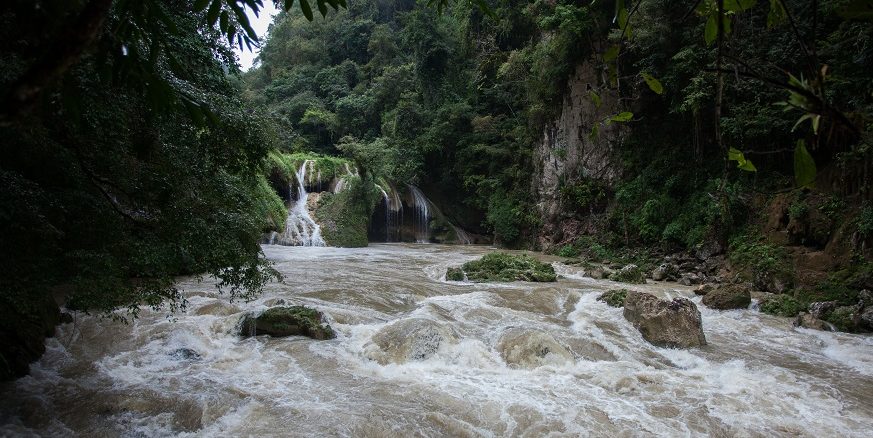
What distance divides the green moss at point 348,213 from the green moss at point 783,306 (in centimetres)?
1373

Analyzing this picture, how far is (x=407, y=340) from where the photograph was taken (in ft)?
19.1

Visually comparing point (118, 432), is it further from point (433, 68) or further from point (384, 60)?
point (384, 60)

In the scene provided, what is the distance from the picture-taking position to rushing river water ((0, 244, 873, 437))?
4027 mm

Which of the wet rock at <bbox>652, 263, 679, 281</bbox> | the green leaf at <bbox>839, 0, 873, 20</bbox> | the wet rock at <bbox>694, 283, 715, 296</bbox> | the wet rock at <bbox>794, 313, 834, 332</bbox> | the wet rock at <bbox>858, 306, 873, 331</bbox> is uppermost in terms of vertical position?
the green leaf at <bbox>839, 0, 873, 20</bbox>

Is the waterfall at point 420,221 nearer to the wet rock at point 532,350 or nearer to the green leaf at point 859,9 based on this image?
the wet rock at point 532,350

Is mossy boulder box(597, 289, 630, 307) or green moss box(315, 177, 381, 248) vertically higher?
green moss box(315, 177, 381, 248)

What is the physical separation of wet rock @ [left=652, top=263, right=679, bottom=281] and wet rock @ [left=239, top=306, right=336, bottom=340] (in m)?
8.01

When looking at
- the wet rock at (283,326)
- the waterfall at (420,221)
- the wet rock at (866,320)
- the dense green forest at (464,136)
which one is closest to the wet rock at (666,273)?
the dense green forest at (464,136)

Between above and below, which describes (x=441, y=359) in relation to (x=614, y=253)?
below

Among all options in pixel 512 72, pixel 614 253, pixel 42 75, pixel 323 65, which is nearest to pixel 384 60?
pixel 323 65

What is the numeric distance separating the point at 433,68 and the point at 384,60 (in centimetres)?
720

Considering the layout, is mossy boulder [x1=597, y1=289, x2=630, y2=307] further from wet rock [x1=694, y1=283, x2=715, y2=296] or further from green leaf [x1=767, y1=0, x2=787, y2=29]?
green leaf [x1=767, y1=0, x2=787, y2=29]

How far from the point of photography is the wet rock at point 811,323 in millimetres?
6788

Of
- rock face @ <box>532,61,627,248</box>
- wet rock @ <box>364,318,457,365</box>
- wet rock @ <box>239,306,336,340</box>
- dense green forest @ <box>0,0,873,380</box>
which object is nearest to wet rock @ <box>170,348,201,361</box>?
wet rock @ <box>239,306,336,340</box>
